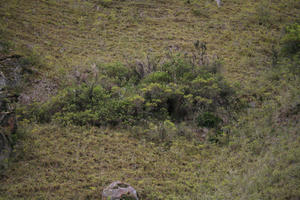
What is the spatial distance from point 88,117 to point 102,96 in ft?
3.36

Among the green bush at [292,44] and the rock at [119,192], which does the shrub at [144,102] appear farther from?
the green bush at [292,44]

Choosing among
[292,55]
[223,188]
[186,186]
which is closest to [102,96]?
[186,186]

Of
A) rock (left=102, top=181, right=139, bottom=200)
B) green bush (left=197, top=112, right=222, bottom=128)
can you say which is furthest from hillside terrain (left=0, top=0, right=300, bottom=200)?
rock (left=102, top=181, right=139, bottom=200)

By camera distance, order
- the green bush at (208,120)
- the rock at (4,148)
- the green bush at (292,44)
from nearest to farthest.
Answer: the rock at (4,148)
the green bush at (208,120)
the green bush at (292,44)

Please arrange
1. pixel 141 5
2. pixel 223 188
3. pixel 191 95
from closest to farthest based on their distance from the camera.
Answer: pixel 223 188 < pixel 191 95 < pixel 141 5

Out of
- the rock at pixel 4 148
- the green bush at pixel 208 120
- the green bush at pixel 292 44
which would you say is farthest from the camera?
the green bush at pixel 292 44

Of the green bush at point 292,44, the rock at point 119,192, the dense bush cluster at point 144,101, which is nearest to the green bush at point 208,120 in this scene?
the dense bush cluster at point 144,101

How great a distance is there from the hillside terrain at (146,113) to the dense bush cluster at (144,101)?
0.04m

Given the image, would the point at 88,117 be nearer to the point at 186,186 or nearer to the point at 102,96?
the point at 102,96

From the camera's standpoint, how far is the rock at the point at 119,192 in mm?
4652

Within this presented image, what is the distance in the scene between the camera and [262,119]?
23.7ft

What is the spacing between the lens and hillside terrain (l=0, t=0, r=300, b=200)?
17.4 ft

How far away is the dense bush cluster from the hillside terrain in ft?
0.13

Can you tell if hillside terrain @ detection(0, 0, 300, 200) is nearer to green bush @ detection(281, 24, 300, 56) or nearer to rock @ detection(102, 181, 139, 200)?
green bush @ detection(281, 24, 300, 56)
